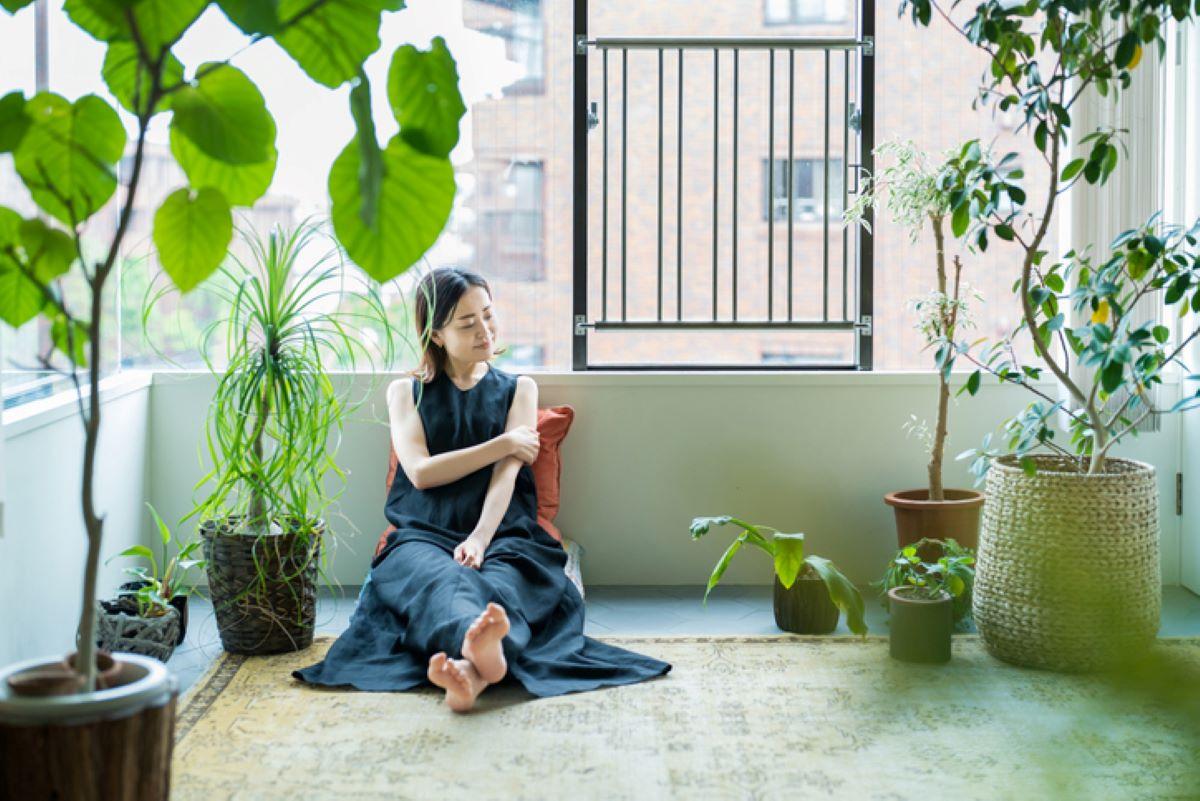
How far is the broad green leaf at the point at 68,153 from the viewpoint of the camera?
1401mm

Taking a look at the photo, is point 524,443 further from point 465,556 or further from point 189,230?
point 189,230

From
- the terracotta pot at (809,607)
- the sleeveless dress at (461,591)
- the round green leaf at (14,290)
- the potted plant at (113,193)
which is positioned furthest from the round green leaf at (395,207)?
the terracotta pot at (809,607)

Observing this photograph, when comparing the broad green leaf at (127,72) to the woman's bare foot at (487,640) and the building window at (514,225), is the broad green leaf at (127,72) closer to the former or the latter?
the woman's bare foot at (487,640)

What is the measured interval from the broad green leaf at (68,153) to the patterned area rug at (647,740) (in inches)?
41.7

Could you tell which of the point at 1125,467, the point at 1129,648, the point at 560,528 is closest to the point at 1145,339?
the point at 1125,467

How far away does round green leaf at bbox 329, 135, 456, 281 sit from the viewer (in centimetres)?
103

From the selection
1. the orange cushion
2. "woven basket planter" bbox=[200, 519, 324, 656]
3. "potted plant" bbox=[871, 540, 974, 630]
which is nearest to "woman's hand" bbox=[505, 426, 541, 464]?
the orange cushion

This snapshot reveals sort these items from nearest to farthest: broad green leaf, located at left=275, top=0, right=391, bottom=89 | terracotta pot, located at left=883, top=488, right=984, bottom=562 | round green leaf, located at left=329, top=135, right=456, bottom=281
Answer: round green leaf, located at left=329, top=135, right=456, bottom=281
broad green leaf, located at left=275, top=0, right=391, bottom=89
terracotta pot, located at left=883, top=488, right=984, bottom=562

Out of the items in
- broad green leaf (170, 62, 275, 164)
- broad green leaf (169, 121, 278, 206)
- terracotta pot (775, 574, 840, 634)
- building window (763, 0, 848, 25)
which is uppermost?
building window (763, 0, 848, 25)

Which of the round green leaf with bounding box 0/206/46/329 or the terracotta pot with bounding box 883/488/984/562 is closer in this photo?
the round green leaf with bounding box 0/206/46/329

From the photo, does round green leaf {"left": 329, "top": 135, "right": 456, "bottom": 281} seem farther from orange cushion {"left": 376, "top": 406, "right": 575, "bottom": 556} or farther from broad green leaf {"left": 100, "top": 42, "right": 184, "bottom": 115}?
orange cushion {"left": 376, "top": 406, "right": 575, "bottom": 556}

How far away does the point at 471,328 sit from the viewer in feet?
10.3

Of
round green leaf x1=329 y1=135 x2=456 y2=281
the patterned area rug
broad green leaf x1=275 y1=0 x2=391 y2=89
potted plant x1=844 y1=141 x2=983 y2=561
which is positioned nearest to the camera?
round green leaf x1=329 y1=135 x2=456 y2=281

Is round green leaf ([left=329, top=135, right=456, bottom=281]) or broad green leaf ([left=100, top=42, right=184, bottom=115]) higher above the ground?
broad green leaf ([left=100, top=42, right=184, bottom=115])
